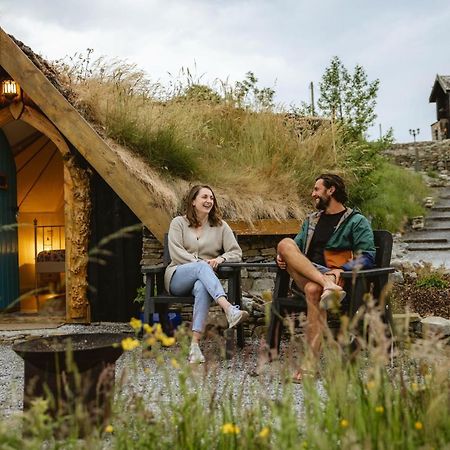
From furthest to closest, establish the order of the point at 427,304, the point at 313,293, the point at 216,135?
the point at 216,135
the point at 427,304
the point at 313,293

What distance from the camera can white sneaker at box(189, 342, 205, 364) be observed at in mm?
4475

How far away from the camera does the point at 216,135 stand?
26.0 ft

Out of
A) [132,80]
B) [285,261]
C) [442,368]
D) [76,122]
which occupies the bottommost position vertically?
[442,368]

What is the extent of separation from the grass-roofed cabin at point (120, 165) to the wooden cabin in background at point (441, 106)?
2653 cm

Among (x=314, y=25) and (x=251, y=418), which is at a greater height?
(x=314, y=25)

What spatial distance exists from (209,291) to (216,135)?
3.47 meters


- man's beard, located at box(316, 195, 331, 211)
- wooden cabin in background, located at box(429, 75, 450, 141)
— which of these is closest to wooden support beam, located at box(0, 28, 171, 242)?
man's beard, located at box(316, 195, 331, 211)

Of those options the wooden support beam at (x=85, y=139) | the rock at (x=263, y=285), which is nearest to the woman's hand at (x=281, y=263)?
the wooden support beam at (x=85, y=139)

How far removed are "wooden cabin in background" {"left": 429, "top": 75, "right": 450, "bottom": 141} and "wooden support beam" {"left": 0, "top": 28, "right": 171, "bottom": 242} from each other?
29.3m

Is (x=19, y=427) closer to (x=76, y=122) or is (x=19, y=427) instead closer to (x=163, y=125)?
(x=76, y=122)

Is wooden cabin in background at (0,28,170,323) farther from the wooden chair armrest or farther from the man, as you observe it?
the wooden chair armrest

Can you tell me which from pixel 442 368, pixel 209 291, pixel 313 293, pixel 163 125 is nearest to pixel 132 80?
pixel 163 125

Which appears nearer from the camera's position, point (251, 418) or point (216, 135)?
point (251, 418)

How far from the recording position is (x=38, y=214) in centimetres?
865
